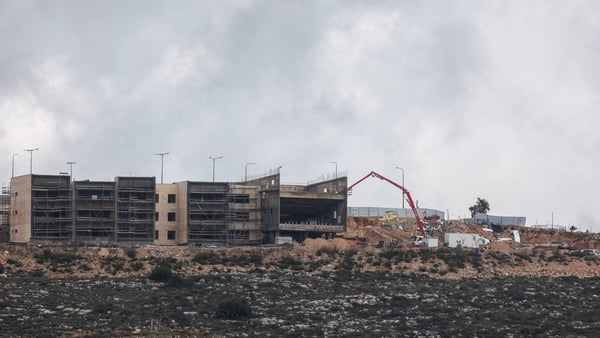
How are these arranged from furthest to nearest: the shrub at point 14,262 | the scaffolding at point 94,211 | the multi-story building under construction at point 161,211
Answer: the multi-story building under construction at point 161,211 < the scaffolding at point 94,211 < the shrub at point 14,262

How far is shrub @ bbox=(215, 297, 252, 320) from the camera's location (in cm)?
8319

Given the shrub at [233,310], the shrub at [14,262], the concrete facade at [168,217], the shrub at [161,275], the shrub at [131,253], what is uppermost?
the concrete facade at [168,217]

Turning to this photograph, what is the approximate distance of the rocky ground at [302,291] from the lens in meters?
79.6

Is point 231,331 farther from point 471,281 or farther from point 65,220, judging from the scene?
point 65,220

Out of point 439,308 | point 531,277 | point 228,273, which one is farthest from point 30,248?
point 531,277

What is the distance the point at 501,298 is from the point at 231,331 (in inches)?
1173

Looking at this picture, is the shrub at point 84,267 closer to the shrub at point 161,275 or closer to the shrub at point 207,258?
the shrub at point 161,275

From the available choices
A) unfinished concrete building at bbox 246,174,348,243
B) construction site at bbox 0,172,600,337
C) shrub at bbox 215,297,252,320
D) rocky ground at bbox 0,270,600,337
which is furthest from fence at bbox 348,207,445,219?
shrub at bbox 215,297,252,320

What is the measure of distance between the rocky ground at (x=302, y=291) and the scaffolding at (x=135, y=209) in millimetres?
17523

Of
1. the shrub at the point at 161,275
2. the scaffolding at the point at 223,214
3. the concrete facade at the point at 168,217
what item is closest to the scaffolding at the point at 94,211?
the concrete facade at the point at 168,217

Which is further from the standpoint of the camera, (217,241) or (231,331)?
(217,241)

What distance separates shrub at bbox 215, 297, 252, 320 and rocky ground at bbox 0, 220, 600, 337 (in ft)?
0.56

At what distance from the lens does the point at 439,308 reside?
90688mm

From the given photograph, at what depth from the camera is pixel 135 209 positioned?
436 feet
